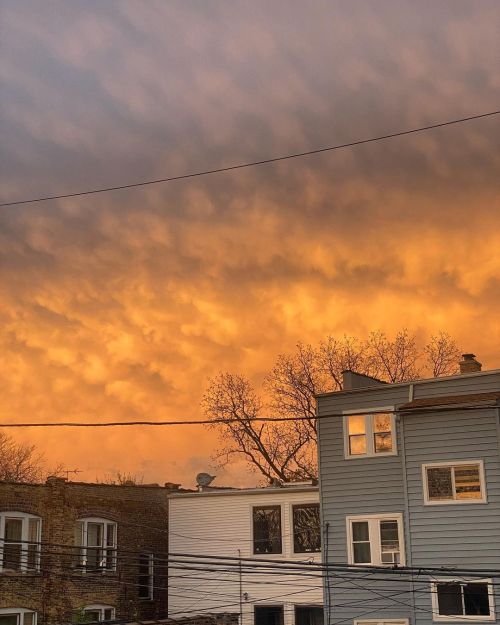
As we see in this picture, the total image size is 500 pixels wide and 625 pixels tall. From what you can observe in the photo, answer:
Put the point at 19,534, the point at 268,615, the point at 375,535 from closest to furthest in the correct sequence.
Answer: the point at 375,535, the point at 268,615, the point at 19,534

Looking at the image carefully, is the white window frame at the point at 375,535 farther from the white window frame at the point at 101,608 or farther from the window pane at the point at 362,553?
the white window frame at the point at 101,608

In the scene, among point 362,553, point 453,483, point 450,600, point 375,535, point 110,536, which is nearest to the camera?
point 450,600

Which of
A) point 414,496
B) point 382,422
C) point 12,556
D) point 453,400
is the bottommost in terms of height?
point 12,556

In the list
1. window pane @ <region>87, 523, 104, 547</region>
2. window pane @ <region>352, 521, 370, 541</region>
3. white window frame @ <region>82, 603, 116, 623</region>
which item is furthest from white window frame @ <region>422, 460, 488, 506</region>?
white window frame @ <region>82, 603, 116, 623</region>

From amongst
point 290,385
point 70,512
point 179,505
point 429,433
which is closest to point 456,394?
point 429,433

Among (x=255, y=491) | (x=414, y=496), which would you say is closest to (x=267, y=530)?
(x=255, y=491)

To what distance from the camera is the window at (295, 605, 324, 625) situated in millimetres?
35906

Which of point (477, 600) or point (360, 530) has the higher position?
point (360, 530)

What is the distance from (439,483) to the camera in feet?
95.8

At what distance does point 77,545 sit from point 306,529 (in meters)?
11.7

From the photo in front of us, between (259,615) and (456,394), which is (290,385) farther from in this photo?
(456,394)

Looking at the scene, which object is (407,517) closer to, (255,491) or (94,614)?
(255,491)

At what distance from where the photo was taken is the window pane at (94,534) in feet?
136

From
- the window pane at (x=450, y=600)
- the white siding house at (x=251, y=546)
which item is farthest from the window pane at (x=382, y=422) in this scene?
the white siding house at (x=251, y=546)
